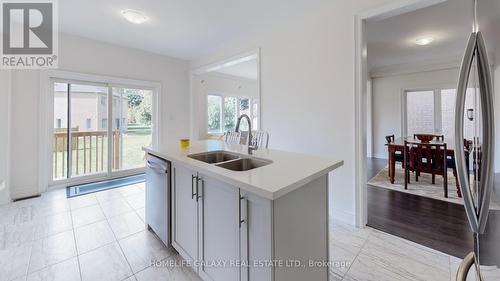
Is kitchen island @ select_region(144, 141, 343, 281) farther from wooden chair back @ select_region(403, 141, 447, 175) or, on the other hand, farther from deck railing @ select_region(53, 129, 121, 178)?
deck railing @ select_region(53, 129, 121, 178)

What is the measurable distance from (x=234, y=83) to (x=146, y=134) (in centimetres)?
328

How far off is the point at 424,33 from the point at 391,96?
270 cm

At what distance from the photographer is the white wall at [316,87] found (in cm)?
242

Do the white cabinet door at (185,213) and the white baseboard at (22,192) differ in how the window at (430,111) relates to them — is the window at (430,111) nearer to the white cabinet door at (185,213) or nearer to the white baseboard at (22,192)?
the white cabinet door at (185,213)

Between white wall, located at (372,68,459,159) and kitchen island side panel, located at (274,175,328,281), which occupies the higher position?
white wall, located at (372,68,459,159)

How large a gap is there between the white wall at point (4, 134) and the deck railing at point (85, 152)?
619 millimetres

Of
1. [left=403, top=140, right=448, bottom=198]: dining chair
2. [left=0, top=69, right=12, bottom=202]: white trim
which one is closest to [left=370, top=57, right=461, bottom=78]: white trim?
[left=403, top=140, right=448, bottom=198]: dining chair

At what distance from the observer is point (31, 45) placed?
3.23 m

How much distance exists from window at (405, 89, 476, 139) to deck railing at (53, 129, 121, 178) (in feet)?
24.0

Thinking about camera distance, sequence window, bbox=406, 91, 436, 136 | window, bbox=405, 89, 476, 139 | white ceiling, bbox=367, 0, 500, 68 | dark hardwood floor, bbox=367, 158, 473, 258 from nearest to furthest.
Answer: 1. dark hardwood floor, bbox=367, 158, 473, 258
2. white ceiling, bbox=367, 0, 500, 68
3. window, bbox=405, 89, 476, 139
4. window, bbox=406, 91, 436, 136

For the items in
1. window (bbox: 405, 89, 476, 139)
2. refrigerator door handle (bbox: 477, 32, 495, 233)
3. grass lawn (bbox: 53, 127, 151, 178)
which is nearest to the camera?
refrigerator door handle (bbox: 477, 32, 495, 233)

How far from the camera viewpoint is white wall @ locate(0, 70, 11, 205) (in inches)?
117

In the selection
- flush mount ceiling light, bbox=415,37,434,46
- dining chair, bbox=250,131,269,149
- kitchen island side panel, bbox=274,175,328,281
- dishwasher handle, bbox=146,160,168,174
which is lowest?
kitchen island side panel, bbox=274,175,328,281

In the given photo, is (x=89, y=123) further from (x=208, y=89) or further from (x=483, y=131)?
(x=483, y=131)
